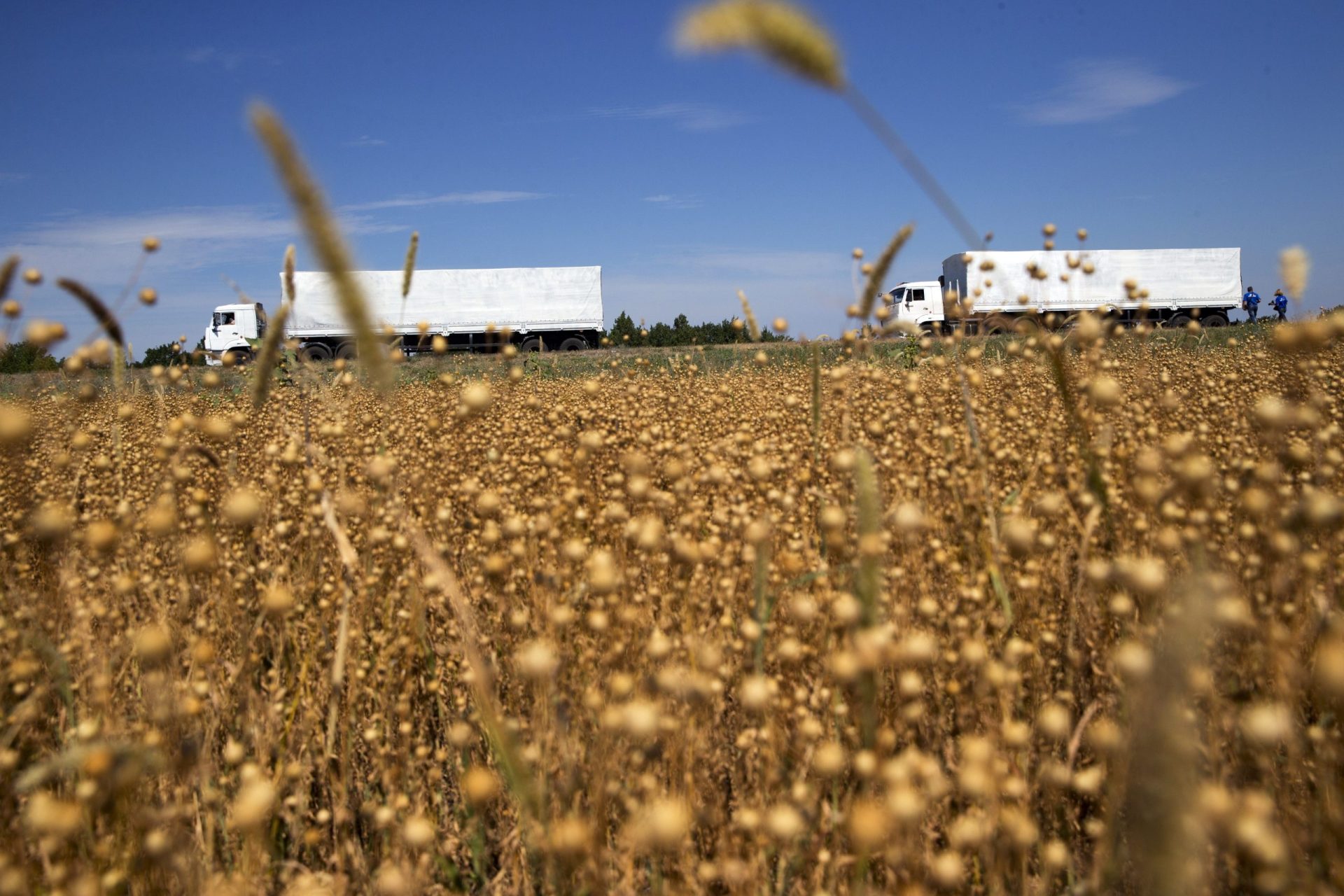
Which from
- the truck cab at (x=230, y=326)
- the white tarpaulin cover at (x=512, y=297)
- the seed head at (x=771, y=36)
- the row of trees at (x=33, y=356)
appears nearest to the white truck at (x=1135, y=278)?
the white tarpaulin cover at (x=512, y=297)

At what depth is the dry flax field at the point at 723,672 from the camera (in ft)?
3.08

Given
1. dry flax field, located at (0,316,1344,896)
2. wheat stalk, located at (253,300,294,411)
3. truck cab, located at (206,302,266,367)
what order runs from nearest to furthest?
dry flax field, located at (0,316,1344,896) → wheat stalk, located at (253,300,294,411) → truck cab, located at (206,302,266,367)

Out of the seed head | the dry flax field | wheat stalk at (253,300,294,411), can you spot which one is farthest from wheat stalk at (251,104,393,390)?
the seed head

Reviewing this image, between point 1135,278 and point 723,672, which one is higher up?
point 1135,278

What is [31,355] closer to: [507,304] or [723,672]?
[723,672]

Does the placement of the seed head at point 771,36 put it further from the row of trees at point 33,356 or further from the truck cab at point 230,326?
the truck cab at point 230,326

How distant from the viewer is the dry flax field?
0.94 metres

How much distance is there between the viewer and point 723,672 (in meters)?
1.27

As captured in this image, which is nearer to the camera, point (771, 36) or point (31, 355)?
point (771, 36)

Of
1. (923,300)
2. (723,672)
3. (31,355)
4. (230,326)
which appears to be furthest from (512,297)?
(723,672)

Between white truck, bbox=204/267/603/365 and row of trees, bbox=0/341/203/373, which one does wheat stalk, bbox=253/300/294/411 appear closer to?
row of trees, bbox=0/341/203/373

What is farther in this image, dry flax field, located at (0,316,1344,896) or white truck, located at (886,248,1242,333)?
white truck, located at (886,248,1242,333)

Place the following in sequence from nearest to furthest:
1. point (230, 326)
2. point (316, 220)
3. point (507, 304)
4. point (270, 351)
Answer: point (316, 220)
point (270, 351)
point (230, 326)
point (507, 304)

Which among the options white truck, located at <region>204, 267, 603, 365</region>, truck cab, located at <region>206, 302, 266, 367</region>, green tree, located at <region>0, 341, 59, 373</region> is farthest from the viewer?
white truck, located at <region>204, 267, 603, 365</region>
